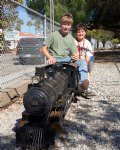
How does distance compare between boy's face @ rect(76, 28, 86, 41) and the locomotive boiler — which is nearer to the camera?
the locomotive boiler

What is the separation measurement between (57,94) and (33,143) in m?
Answer: 1.01

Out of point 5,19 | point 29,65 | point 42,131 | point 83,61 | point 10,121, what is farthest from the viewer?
point 29,65

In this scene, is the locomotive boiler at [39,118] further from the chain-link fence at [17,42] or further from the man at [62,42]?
the chain-link fence at [17,42]

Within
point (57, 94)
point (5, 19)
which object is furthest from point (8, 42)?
point (57, 94)

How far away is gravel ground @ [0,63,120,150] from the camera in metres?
5.86

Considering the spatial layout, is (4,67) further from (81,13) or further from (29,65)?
(81,13)

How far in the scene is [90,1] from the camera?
1243 inches

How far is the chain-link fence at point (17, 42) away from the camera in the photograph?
941cm

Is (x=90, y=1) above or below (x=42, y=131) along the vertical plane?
above

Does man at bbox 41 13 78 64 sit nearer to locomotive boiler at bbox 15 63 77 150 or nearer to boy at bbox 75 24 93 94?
boy at bbox 75 24 93 94

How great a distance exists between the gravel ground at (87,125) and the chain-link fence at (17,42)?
4.26 feet

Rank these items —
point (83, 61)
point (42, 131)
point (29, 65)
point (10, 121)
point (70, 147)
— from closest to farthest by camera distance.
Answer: point (42, 131) < point (70, 147) < point (10, 121) < point (83, 61) < point (29, 65)

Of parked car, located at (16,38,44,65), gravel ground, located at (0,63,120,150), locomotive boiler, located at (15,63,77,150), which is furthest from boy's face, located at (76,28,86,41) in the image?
locomotive boiler, located at (15,63,77,150)

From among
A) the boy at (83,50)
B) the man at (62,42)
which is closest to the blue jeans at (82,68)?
the boy at (83,50)
